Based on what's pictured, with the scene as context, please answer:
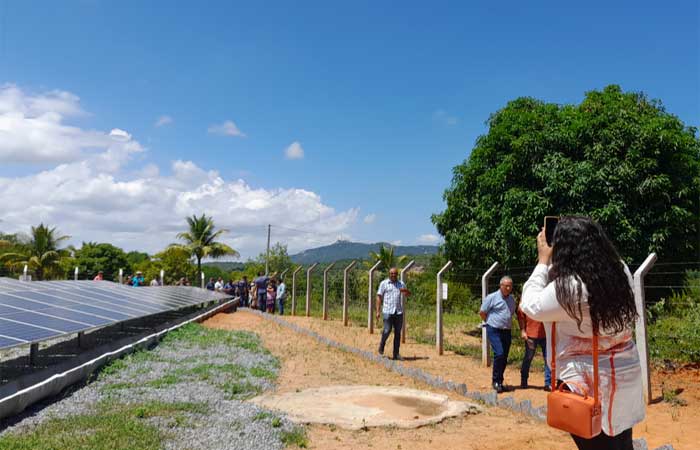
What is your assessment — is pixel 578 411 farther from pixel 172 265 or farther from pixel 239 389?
pixel 172 265

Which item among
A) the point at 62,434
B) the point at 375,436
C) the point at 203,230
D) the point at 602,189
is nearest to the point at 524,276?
the point at 602,189

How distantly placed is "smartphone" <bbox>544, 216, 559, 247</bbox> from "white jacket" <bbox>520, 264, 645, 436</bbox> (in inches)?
14.7

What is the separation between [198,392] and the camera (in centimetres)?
768

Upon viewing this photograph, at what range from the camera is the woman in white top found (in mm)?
2639

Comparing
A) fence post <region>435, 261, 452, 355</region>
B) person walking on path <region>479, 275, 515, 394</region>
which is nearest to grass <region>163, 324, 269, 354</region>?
fence post <region>435, 261, 452, 355</region>

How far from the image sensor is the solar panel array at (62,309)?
7.64 metres

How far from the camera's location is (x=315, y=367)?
1005 centimetres

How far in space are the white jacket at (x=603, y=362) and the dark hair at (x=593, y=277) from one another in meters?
0.03

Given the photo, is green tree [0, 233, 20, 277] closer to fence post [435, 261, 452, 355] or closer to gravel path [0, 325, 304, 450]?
gravel path [0, 325, 304, 450]

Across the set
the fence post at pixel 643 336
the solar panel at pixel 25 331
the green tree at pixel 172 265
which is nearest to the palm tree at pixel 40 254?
the green tree at pixel 172 265

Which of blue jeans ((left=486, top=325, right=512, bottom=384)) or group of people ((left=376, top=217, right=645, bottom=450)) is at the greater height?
group of people ((left=376, top=217, right=645, bottom=450))

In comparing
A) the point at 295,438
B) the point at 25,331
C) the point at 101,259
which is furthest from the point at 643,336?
the point at 101,259

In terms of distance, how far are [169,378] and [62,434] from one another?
2.96m

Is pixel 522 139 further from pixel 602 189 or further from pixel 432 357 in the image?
pixel 432 357
